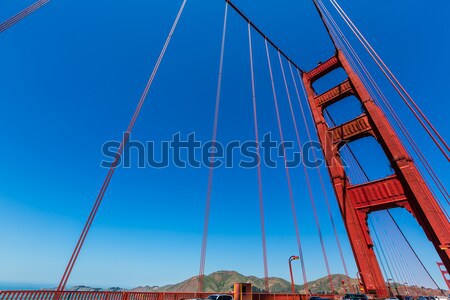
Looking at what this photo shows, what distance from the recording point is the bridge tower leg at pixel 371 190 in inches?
455

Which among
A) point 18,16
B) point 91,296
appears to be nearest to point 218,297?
point 91,296

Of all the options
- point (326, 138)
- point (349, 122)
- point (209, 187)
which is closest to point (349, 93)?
point (349, 122)

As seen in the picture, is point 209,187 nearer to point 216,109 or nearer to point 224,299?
point 216,109

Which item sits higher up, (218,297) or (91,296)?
(218,297)

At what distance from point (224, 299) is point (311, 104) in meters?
18.0

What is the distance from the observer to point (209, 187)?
1059 cm

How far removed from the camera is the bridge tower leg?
1155 centimetres

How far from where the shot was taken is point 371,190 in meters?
15.4

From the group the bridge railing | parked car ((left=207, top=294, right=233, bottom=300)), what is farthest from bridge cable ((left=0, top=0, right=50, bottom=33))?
parked car ((left=207, top=294, right=233, bottom=300))

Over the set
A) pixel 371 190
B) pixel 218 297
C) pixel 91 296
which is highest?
pixel 371 190

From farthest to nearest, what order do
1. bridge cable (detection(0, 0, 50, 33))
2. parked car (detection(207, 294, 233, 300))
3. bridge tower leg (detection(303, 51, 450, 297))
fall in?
parked car (detection(207, 294, 233, 300)) < bridge tower leg (detection(303, 51, 450, 297)) < bridge cable (detection(0, 0, 50, 33))

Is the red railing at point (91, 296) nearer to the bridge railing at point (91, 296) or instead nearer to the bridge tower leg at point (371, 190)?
the bridge railing at point (91, 296)

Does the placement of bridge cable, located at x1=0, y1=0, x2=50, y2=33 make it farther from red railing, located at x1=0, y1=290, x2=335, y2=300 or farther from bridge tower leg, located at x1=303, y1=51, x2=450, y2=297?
bridge tower leg, located at x1=303, y1=51, x2=450, y2=297

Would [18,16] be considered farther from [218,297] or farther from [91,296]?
[218,297]
